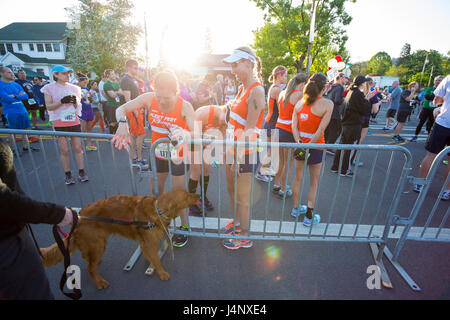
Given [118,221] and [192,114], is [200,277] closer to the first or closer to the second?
[118,221]

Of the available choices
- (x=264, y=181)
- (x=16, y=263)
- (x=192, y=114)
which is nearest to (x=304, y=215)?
(x=264, y=181)

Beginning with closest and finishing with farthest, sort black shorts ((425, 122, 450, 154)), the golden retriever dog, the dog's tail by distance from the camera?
the dog's tail → the golden retriever dog → black shorts ((425, 122, 450, 154))

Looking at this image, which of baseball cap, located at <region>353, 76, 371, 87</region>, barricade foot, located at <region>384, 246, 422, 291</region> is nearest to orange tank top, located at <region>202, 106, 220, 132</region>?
barricade foot, located at <region>384, 246, 422, 291</region>

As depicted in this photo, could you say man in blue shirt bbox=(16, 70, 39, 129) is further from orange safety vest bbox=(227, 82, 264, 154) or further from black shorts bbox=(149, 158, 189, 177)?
orange safety vest bbox=(227, 82, 264, 154)

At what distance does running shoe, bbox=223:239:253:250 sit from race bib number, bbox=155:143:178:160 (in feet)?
4.39

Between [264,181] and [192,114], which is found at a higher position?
[192,114]

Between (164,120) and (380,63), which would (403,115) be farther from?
(380,63)

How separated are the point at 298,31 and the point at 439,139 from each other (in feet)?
77.0

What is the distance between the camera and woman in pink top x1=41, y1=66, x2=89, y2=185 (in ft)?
13.9

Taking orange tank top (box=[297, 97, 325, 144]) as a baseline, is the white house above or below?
above

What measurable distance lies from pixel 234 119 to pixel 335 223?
232 centimetres

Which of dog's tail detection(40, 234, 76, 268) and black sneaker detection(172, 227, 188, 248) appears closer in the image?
dog's tail detection(40, 234, 76, 268)

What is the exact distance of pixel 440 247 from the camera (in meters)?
3.02

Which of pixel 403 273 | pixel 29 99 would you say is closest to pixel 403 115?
pixel 403 273
